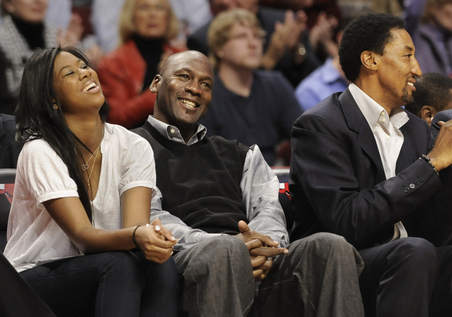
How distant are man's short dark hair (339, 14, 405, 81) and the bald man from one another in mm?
435

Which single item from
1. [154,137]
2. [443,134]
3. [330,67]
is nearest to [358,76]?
[443,134]

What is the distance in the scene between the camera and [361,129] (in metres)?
2.60

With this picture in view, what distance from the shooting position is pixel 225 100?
4.03 metres

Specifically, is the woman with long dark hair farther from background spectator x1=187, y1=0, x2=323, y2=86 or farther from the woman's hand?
background spectator x1=187, y1=0, x2=323, y2=86

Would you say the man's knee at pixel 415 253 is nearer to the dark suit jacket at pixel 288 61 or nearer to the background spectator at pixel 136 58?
the background spectator at pixel 136 58

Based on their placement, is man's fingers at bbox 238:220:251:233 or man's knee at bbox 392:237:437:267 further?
man's fingers at bbox 238:220:251:233

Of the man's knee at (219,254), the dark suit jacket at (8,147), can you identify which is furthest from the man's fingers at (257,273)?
the dark suit jacket at (8,147)

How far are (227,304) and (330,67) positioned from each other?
2.65 m

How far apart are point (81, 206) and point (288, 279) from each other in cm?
62

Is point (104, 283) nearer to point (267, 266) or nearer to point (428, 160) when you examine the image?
point (267, 266)

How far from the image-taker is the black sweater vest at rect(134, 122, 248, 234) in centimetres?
263

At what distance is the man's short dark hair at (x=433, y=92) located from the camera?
3031 millimetres

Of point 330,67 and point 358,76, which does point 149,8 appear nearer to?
point 330,67

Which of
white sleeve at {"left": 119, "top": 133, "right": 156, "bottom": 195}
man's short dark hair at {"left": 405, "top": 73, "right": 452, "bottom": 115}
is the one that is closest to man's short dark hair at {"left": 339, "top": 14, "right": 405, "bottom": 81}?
man's short dark hair at {"left": 405, "top": 73, "right": 452, "bottom": 115}
